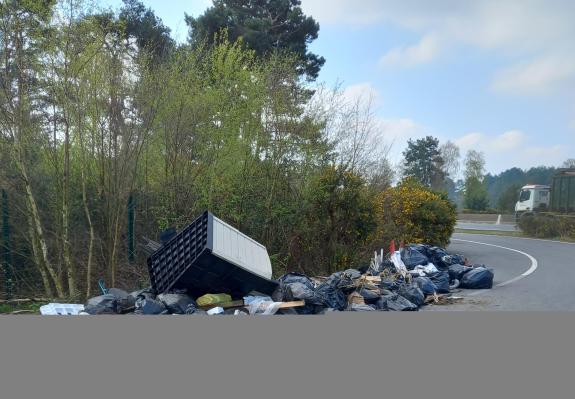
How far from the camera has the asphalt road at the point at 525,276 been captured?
9.16m

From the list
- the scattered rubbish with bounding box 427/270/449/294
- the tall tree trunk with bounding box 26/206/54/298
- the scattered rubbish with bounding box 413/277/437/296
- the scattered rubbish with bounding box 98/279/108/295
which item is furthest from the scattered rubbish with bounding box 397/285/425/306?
the tall tree trunk with bounding box 26/206/54/298

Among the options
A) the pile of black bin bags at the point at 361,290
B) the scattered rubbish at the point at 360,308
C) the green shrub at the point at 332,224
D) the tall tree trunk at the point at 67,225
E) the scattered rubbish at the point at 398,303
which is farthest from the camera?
the green shrub at the point at 332,224

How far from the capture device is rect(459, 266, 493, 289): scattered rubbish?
10.8m

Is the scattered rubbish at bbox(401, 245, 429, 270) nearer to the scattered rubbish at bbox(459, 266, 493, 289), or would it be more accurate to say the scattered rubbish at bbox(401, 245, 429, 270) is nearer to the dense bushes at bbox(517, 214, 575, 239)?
the scattered rubbish at bbox(459, 266, 493, 289)

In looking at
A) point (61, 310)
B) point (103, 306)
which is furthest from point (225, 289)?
point (61, 310)

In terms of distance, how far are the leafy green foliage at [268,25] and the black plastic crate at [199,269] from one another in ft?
50.3

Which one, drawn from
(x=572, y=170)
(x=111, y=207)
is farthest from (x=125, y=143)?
(x=572, y=170)

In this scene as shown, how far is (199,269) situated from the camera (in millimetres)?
7340

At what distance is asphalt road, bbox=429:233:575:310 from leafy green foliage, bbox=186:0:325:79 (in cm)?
1072

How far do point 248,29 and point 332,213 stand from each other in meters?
12.2

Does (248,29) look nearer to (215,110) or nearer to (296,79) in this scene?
(296,79)

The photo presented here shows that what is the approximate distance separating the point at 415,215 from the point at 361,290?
7.95 m

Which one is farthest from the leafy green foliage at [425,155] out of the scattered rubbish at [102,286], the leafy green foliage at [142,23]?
the scattered rubbish at [102,286]

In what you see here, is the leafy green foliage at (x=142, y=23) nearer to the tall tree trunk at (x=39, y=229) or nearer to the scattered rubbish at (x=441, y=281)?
the tall tree trunk at (x=39, y=229)
